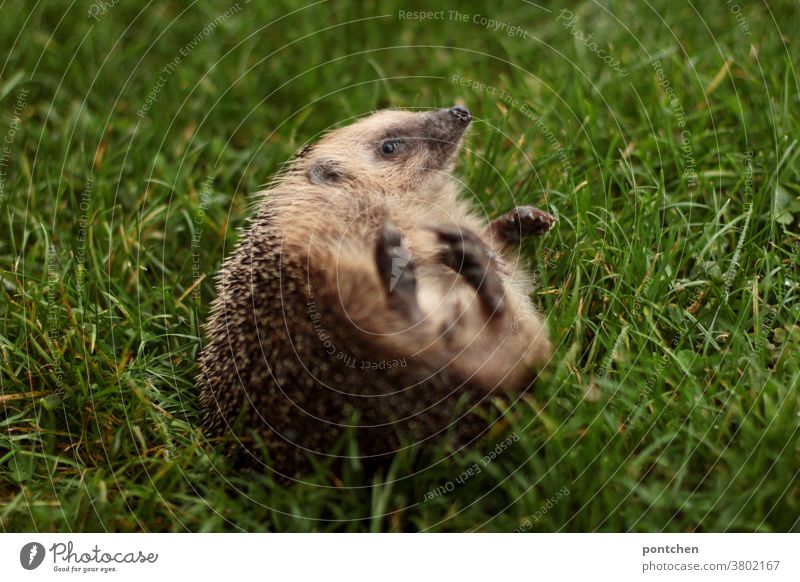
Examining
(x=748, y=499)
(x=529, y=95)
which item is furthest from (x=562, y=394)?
(x=529, y=95)

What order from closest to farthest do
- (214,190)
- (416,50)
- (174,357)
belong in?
(174,357) < (214,190) < (416,50)

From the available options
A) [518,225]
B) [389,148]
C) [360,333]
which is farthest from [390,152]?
[360,333]

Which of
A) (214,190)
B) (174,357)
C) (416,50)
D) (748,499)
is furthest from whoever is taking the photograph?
(416,50)

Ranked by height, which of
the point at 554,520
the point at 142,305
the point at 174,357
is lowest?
the point at 554,520

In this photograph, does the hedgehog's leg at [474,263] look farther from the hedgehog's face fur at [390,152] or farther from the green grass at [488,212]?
the hedgehog's face fur at [390,152]

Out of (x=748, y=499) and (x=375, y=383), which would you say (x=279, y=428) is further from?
(x=748, y=499)
